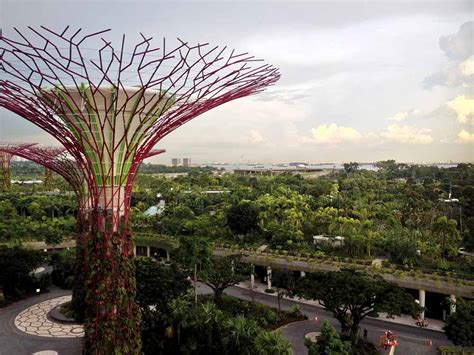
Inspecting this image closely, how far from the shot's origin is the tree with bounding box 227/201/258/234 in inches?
1635

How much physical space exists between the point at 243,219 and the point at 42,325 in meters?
21.8

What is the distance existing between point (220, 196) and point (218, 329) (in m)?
42.7

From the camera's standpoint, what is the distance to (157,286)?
22.3 metres

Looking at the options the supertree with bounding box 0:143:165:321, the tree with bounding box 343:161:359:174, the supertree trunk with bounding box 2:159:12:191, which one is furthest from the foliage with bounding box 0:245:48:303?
the tree with bounding box 343:161:359:174

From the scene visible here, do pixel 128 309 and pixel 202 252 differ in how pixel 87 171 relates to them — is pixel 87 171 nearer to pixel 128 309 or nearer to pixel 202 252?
pixel 128 309

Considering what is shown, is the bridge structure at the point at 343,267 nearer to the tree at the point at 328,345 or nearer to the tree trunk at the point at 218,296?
the tree trunk at the point at 218,296

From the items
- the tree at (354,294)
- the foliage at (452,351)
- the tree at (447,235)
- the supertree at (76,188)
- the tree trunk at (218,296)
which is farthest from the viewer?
the tree at (447,235)

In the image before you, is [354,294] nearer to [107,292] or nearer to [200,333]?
[200,333]

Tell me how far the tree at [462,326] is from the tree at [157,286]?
13690 mm

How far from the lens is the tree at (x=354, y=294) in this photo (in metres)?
19.0

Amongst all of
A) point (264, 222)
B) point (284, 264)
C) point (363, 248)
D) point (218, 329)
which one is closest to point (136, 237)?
point (264, 222)

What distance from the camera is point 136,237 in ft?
135

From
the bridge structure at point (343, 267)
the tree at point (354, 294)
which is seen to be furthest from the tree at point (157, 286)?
the bridge structure at point (343, 267)

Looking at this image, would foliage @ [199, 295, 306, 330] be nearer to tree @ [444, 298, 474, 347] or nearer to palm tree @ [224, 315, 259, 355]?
palm tree @ [224, 315, 259, 355]
